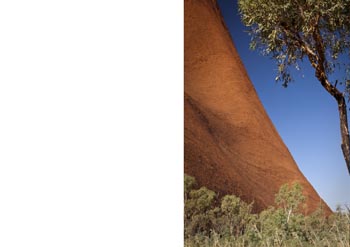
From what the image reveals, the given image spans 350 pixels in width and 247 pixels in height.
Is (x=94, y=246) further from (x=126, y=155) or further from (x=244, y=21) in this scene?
(x=244, y=21)

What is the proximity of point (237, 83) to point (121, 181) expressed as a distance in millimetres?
1117

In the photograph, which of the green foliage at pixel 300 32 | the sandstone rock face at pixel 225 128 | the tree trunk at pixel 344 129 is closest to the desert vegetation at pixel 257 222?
the sandstone rock face at pixel 225 128

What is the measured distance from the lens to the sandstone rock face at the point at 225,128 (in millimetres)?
4062

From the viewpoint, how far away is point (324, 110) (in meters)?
4.04

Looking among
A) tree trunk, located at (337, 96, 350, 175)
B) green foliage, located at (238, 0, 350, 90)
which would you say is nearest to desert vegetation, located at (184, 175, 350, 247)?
tree trunk, located at (337, 96, 350, 175)

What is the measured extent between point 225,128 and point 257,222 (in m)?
0.73

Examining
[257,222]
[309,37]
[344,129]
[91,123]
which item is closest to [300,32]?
[309,37]

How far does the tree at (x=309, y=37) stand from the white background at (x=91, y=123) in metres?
0.71

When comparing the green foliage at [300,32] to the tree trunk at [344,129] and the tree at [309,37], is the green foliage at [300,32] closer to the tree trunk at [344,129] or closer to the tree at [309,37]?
the tree at [309,37]

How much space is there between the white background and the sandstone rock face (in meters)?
0.15

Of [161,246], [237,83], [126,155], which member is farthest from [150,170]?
[237,83]

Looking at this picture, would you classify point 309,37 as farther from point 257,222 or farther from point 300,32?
point 257,222

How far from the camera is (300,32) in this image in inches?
165

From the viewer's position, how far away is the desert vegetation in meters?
3.69
